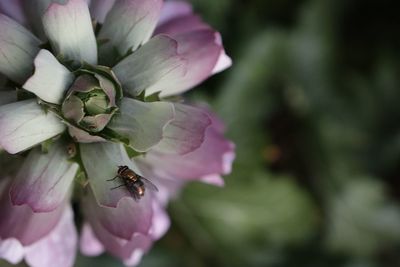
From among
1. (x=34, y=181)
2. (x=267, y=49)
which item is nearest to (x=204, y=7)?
(x=267, y=49)

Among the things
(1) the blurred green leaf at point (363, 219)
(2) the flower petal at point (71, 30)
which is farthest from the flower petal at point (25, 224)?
(1) the blurred green leaf at point (363, 219)

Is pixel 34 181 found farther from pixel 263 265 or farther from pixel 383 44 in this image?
pixel 383 44

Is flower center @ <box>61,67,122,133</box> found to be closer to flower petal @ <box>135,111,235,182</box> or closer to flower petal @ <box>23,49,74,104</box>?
flower petal @ <box>23,49,74,104</box>

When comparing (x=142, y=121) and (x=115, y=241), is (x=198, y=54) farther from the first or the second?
(x=115, y=241)

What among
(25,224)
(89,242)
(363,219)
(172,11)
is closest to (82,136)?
(25,224)

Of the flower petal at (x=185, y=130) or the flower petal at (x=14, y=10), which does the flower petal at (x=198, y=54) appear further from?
the flower petal at (x=14, y=10)

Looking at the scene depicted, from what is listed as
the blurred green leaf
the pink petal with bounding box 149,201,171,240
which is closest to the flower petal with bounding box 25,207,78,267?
the pink petal with bounding box 149,201,171,240
